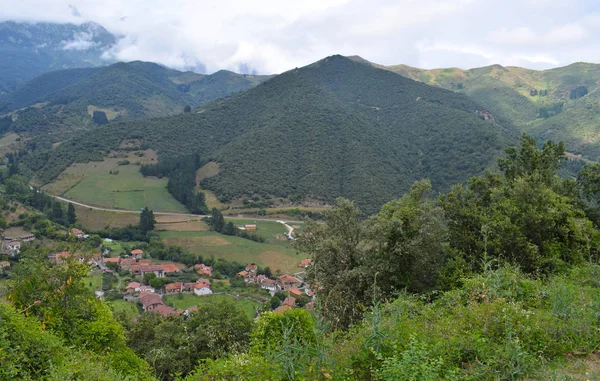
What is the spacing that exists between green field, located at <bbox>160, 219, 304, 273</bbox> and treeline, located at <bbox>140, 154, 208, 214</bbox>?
12.6 m

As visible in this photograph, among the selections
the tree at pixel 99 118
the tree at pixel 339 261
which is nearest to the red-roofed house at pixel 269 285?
the tree at pixel 339 261

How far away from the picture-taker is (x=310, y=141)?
99.3 m

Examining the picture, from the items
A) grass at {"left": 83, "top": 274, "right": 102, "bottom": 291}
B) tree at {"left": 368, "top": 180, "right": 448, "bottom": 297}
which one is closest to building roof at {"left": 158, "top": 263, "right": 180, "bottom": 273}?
grass at {"left": 83, "top": 274, "right": 102, "bottom": 291}

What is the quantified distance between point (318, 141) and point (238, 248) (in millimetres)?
48802

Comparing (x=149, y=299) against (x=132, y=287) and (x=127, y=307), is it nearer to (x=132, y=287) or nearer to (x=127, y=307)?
(x=127, y=307)

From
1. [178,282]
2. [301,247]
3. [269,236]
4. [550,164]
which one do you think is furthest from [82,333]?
[269,236]

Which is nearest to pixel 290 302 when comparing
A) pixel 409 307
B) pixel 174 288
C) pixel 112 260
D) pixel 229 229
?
pixel 174 288

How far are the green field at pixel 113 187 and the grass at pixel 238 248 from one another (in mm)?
16017

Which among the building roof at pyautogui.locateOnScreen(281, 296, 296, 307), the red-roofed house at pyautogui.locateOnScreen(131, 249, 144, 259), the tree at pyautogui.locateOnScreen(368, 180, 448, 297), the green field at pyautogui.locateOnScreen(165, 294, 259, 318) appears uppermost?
the tree at pyautogui.locateOnScreen(368, 180, 448, 297)

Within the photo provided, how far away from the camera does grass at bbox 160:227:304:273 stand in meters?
54.6

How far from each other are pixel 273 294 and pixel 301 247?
2923 centimetres

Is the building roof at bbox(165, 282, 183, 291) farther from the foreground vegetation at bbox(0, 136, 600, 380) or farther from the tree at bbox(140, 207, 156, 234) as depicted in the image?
the tree at bbox(140, 207, 156, 234)

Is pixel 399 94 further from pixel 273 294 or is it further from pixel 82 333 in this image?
pixel 82 333

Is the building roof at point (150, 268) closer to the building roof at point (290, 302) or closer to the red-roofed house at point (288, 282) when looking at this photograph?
the red-roofed house at point (288, 282)
